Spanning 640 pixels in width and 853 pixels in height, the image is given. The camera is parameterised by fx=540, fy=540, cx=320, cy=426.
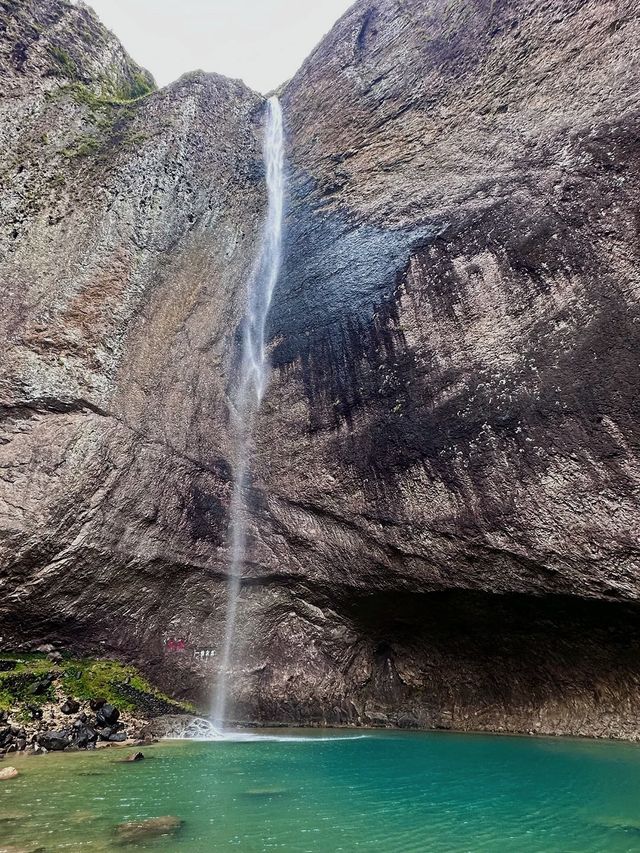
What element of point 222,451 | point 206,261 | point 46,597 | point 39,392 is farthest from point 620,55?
point 46,597

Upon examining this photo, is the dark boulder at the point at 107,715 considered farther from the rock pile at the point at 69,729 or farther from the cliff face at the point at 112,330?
the cliff face at the point at 112,330

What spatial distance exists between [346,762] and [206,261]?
1237 centimetres

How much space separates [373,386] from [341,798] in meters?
7.62

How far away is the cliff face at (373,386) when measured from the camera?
941 cm

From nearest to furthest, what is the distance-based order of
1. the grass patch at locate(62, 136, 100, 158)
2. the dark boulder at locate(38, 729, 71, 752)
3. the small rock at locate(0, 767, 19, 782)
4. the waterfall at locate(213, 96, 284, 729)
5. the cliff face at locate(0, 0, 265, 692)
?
the small rock at locate(0, 767, 19, 782) → the dark boulder at locate(38, 729, 71, 752) → the cliff face at locate(0, 0, 265, 692) → the waterfall at locate(213, 96, 284, 729) → the grass patch at locate(62, 136, 100, 158)

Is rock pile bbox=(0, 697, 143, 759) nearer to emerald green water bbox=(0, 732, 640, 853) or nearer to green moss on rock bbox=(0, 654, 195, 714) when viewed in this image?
green moss on rock bbox=(0, 654, 195, 714)

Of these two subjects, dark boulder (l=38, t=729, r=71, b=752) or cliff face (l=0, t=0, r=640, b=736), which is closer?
dark boulder (l=38, t=729, r=71, b=752)

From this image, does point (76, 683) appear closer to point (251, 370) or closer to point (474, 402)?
point (251, 370)

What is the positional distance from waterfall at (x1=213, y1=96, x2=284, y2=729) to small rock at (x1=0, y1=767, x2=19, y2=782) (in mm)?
5036

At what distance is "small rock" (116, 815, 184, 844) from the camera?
14.6ft

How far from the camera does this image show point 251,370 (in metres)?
13.7

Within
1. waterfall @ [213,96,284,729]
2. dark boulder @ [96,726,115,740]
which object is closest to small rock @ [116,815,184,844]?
dark boulder @ [96,726,115,740]

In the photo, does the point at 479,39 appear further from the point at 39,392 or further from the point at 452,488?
the point at 39,392

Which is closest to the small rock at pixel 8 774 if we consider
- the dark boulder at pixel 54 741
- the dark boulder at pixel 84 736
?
the dark boulder at pixel 54 741
